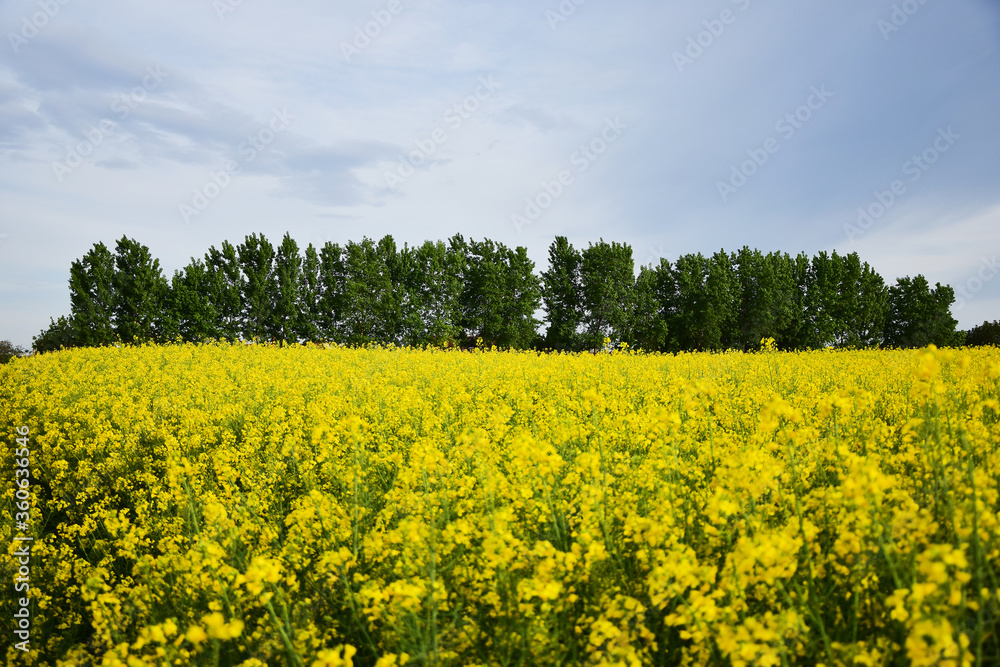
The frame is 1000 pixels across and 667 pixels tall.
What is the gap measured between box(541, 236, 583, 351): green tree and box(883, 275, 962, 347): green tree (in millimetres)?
22225

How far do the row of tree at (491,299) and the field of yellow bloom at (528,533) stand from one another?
22.3 meters

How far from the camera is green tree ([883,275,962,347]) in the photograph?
36844 mm

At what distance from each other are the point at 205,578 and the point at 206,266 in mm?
30921

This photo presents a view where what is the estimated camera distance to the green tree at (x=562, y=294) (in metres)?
34.0

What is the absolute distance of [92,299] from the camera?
29.0 metres

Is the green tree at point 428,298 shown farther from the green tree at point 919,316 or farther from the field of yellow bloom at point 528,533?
the green tree at point 919,316

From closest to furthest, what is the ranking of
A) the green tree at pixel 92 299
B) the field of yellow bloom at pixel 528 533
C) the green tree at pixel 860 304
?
the field of yellow bloom at pixel 528 533
the green tree at pixel 92 299
the green tree at pixel 860 304

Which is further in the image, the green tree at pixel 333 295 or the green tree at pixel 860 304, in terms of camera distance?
the green tree at pixel 860 304

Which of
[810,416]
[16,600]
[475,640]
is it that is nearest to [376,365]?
[16,600]

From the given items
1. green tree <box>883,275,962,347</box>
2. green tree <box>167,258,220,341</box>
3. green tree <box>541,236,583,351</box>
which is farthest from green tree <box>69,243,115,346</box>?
green tree <box>883,275,962,347</box>

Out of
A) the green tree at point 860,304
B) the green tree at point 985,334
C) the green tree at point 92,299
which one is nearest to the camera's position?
the green tree at point 92,299

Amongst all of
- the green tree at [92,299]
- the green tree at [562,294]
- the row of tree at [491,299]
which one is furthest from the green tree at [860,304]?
the green tree at [92,299]

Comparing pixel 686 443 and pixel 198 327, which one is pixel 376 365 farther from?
pixel 198 327

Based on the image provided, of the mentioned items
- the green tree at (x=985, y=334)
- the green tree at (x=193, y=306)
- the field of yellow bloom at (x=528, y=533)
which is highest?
the green tree at (x=193, y=306)
